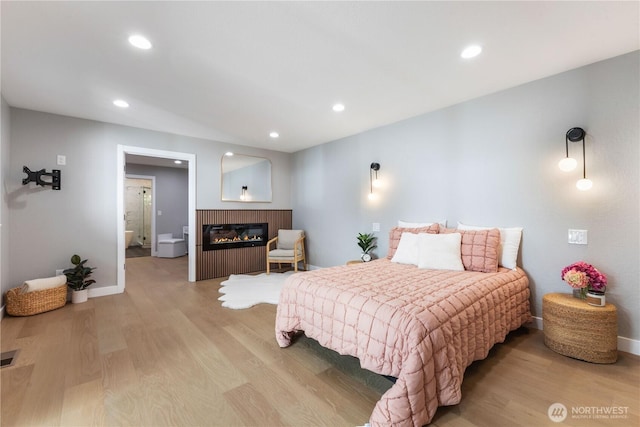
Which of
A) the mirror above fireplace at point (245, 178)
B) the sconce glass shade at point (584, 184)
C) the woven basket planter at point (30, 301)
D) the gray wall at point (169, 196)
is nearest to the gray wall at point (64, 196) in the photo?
A: the woven basket planter at point (30, 301)

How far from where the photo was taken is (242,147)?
17.2ft

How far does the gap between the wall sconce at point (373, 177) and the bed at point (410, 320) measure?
1.80m

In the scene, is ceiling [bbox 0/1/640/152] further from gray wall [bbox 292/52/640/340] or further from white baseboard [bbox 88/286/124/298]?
white baseboard [bbox 88/286/124/298]

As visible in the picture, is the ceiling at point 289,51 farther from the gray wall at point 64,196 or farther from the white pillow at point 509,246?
the white pillow at point 509,246

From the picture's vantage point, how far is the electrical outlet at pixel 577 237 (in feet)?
7.86

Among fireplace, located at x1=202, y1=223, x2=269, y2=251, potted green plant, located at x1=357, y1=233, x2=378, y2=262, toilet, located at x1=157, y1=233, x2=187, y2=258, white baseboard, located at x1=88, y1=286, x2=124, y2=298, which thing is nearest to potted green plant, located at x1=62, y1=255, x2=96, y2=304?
white baseboard, located at x1=88, y1=286, x2=124, y2=298

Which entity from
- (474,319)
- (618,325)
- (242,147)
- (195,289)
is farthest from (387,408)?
(242,147)

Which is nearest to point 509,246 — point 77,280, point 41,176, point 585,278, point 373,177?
point 585,278

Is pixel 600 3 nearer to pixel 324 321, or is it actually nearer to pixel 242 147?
pixel 324 321

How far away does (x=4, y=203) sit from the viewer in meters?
3.05

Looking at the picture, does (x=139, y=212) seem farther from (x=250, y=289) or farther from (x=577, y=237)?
(x=577, y=237)

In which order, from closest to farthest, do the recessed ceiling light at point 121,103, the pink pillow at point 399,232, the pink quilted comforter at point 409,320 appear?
the pink quilted comforter at point 409,320
the recessed ceiling light at point 121,103
the pink pillow at point 399,232

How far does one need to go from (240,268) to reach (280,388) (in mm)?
3621

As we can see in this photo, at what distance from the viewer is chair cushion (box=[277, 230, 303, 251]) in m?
5.29
